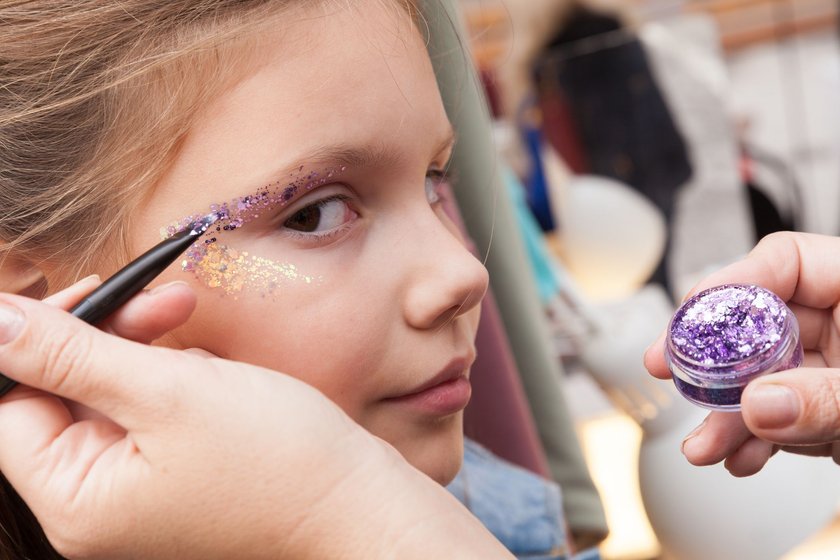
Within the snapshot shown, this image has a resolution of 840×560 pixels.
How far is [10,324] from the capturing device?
427 millimetres

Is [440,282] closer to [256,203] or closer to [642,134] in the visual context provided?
[256,203]

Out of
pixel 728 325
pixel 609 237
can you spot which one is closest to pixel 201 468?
pixel 728 325

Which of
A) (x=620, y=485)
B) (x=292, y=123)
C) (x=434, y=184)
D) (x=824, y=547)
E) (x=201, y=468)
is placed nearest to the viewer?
(x=201, y=468)

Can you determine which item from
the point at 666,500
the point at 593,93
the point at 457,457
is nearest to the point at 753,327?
the point at 457,457

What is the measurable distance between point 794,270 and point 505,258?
32cm

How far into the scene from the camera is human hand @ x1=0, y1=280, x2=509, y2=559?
41 centimetres

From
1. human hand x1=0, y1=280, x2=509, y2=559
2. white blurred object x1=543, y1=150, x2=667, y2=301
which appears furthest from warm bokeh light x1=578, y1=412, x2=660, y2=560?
human hand x1=0, y1=280, x2=509, y2=559

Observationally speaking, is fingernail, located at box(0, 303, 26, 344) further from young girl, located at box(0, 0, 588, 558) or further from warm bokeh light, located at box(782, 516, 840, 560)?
warm bokeh light, located at box(782, 516, 840, 560)

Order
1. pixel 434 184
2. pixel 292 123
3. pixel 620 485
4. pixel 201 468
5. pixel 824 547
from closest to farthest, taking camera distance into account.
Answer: pixel 201 468
pixel 292 123
pixel 434 184
pixel 824 547
pixel 620 485

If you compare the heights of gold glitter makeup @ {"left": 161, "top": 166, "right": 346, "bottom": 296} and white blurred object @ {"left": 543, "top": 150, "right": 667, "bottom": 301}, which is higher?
gold glitter makeup @ {"left": 161, "top": 166, "right": 346, "bottom": 296}

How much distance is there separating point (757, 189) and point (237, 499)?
140cm

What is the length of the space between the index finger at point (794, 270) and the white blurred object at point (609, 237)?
88 cm

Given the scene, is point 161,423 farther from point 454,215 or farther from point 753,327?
point 454,215

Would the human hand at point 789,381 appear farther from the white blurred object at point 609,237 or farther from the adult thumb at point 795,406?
the white blurred object at point 609,237
